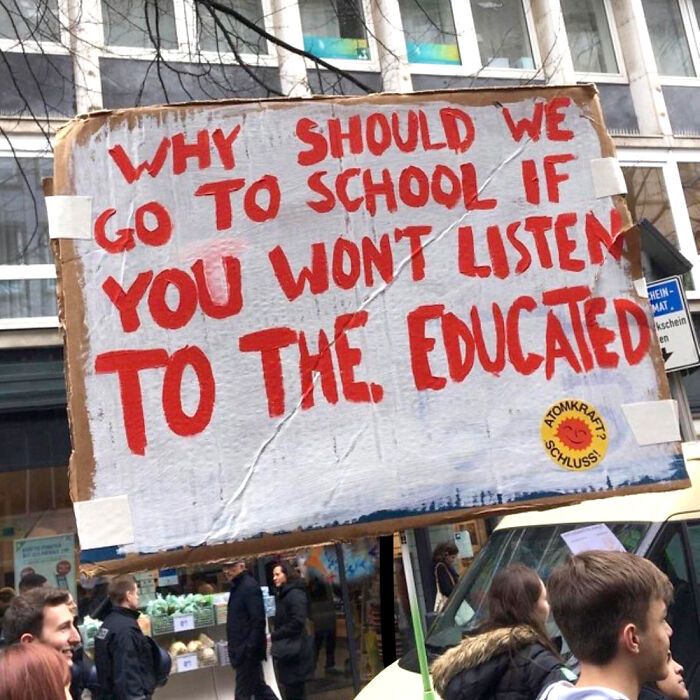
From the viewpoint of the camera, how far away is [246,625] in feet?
25.8

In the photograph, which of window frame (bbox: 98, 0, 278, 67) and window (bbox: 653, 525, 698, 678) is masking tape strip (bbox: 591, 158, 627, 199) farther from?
window frame (bbox: 98, 0, 278, 67)

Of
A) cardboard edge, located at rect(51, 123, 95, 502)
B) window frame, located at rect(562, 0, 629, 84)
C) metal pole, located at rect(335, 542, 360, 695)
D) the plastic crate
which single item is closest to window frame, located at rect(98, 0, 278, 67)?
window frame, located at rect(562, 0, 629, 84)

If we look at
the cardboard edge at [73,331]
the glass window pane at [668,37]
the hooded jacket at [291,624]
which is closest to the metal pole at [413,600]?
the cardboard edge at [73,331]

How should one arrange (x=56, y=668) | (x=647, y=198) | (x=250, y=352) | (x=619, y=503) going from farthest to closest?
(x=647, y=198) → (x=619, y=503) → (x=250, y=352) → (x=56, y=668)

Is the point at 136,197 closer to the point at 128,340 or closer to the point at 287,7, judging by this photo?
the point at 128,340

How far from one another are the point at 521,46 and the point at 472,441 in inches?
461

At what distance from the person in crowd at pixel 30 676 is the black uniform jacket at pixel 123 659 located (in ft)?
13.3

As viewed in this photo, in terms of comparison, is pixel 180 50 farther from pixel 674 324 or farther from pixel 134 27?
pixel 674 324

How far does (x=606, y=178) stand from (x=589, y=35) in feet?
39.0

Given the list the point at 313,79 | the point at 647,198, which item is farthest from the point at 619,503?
the point at 647,198

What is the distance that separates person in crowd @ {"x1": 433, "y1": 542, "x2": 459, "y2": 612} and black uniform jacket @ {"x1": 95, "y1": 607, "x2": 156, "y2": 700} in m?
3.60

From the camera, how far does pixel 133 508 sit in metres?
2.44

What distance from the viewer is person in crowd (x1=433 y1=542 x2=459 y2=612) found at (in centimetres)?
930

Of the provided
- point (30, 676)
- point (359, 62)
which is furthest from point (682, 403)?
point (359, 62)
